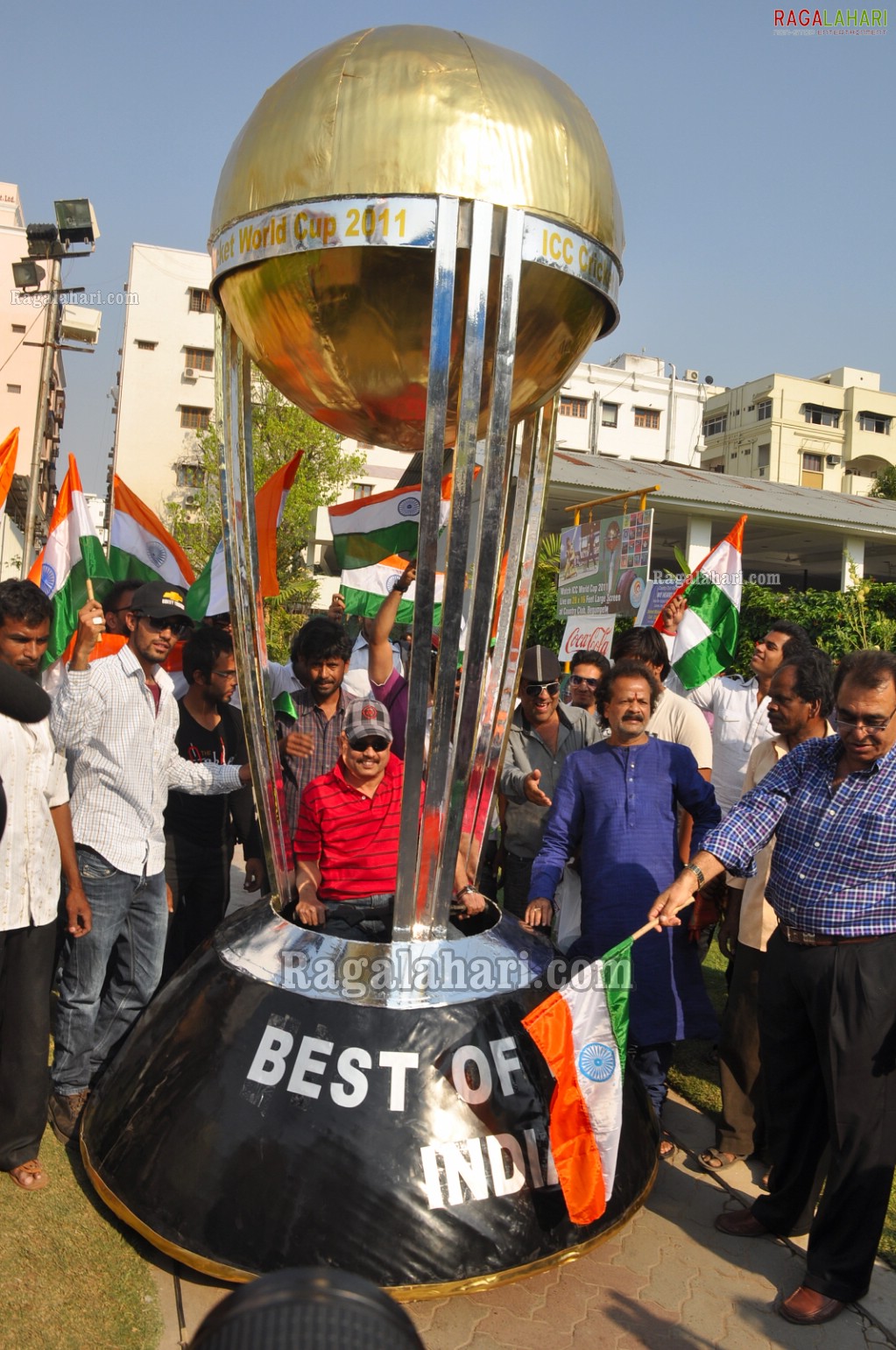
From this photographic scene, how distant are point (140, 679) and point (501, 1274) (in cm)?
244

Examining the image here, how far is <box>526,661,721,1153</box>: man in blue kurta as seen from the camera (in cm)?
398

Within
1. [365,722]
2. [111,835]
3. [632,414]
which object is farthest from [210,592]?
[632,414]

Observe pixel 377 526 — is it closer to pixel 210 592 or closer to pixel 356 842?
pixel 210 592

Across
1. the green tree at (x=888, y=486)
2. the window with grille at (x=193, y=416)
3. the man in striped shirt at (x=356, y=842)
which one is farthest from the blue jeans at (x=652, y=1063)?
the window with grille at (x=193, y=416)

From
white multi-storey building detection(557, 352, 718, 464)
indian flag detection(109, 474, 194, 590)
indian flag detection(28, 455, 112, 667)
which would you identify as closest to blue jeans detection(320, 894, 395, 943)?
indian flag detection(28, 455, 112, 667)

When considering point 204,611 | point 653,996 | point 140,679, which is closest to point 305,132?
point 140,679

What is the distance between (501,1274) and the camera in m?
2.95

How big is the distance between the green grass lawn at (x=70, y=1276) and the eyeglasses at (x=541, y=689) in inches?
113

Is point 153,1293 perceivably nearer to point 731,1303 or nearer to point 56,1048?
point 56,1048

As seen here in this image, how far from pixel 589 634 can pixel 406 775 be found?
548 centimetres

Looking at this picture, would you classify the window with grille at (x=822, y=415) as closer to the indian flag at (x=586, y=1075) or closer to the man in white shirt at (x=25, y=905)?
the indian flag at (x=586, y=1075)

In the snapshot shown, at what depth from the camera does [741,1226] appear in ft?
11.5

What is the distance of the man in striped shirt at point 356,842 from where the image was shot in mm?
3715

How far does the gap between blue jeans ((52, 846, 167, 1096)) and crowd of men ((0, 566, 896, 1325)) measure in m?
0.01
